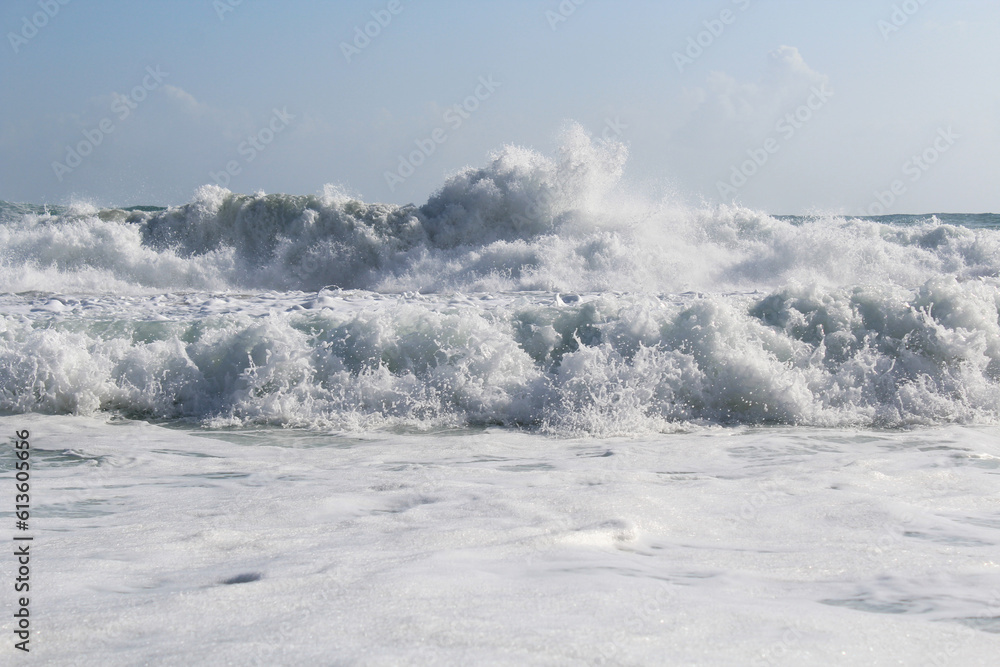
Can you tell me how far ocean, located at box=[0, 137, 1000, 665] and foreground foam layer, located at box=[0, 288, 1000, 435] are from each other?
29 mm

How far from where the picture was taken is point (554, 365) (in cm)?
634

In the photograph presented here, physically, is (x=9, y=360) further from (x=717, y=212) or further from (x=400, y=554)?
(x=717, y=212)

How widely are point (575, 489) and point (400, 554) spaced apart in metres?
1.27

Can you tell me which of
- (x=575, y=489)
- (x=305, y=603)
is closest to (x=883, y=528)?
(x=575, y=489)

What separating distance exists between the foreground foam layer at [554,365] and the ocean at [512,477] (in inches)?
1.1

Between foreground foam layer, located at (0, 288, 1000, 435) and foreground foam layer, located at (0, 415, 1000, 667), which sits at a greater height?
foreground foam layer, located at (0, 288, 1000, 435)

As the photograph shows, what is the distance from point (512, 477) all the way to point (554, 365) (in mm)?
2490

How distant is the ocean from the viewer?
74.0 inches

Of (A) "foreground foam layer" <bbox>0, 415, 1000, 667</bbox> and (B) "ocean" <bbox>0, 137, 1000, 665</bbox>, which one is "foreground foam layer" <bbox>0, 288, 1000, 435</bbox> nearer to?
(B) "ocean" <bbox>0, 137, 1000, 665</bbox>

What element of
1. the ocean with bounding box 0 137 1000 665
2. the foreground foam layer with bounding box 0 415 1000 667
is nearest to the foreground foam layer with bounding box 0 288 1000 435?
the ocean with bounding box 0 137 1000 665

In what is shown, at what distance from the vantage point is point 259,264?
16.5 m

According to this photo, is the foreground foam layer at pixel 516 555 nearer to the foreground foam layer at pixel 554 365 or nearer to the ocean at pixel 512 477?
the ocean at pixel 512 477

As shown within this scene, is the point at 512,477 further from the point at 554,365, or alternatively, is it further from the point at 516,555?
the point at 554,365

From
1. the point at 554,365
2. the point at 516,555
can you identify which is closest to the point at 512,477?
the point at 516,555
